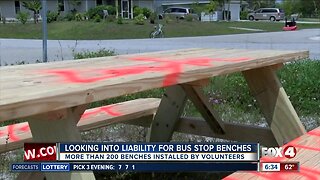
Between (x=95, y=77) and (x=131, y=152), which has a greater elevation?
(x=95, y=77)

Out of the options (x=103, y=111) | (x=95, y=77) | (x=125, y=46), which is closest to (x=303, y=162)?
(x=95, y=77)

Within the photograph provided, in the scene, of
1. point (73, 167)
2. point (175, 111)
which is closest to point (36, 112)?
point (73, 167)

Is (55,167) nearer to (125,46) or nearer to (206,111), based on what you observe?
(206,111)

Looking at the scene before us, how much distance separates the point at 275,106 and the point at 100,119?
4.37 ft

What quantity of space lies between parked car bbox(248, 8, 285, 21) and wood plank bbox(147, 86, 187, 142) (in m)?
54.4

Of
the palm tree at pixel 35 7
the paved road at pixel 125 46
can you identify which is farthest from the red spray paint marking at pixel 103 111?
the palm tree at pixel 35 7

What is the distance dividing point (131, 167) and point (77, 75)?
55 centimetres

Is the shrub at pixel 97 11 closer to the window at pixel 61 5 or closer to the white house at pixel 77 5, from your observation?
the white house at pixel 77 5

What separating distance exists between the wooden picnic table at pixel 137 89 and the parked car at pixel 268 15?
54.6 meters

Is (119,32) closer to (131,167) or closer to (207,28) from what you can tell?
(207,28)

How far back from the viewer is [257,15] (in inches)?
2346

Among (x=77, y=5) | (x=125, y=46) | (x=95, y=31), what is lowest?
(x=125, y=46)

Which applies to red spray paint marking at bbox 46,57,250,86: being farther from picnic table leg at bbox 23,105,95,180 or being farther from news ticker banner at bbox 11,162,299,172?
news ticker banner at bbox 11,162,299,172

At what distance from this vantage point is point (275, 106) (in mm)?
3686
